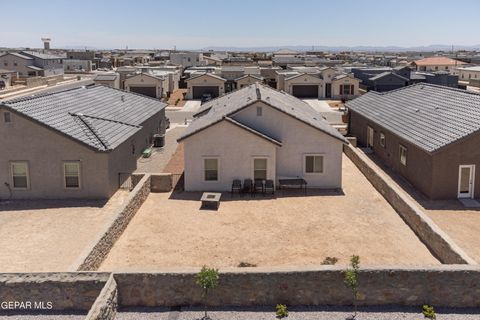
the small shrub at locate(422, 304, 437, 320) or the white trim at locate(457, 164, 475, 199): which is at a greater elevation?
the white trim at locate(457, 164, 475, 199)

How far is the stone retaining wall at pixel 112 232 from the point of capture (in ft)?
47.1

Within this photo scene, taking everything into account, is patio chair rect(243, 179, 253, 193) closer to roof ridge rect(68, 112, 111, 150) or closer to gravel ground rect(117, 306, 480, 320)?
roof ridge rect(68, 112, 111, 150)

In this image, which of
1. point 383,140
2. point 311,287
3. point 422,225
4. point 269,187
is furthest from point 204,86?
point 311,287

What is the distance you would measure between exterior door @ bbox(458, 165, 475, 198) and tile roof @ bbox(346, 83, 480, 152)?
62.6 inches

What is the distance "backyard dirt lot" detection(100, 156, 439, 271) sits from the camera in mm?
15852

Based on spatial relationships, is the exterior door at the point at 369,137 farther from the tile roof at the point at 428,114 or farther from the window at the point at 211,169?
the window at the point at 211,169

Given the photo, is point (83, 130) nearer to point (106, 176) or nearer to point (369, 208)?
point (106, 176)

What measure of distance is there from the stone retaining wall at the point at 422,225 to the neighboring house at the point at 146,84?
1646 inches

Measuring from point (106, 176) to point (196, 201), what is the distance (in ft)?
14.1

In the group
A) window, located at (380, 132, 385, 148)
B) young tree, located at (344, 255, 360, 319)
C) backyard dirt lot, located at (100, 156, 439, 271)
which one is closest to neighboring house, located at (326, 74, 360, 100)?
window, located at (380, 132, 385, 148)

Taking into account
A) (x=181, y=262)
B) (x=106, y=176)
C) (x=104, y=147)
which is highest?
(x=104, y=147)

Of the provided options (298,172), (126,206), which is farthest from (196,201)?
(298,172)

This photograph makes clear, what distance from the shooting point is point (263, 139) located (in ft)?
75.5

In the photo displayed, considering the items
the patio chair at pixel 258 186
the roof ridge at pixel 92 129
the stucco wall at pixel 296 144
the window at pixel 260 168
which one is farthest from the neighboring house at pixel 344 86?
the roof ridge at pixel 92 129
